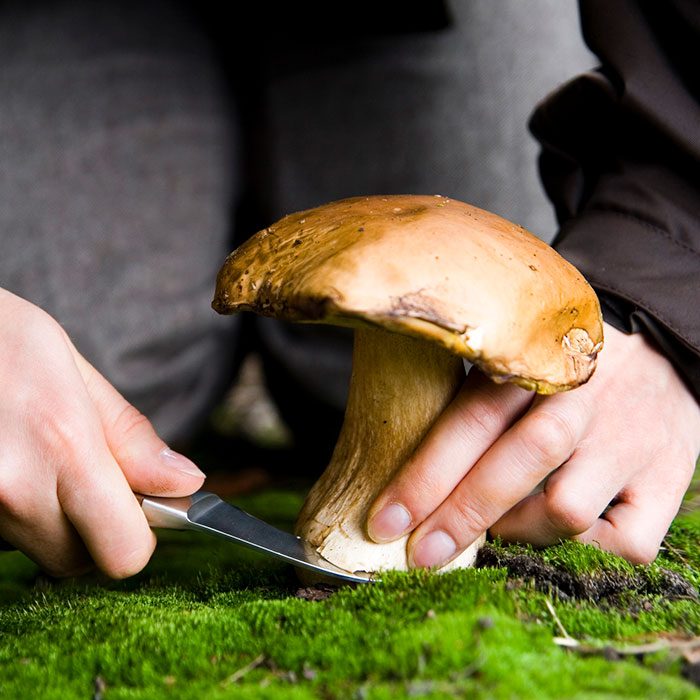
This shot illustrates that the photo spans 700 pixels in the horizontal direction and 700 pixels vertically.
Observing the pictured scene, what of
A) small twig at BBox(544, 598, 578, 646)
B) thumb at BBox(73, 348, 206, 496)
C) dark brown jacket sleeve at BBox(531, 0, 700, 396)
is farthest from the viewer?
dark brown jacket sleeve at BBox(531, 0, 700, 396)

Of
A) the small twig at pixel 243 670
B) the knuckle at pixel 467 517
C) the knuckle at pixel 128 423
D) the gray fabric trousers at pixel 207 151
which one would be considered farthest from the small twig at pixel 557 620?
the gray fabric trousers at pixel 207 151

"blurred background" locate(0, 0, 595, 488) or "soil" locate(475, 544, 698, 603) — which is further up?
"soil" locate(475, 544, 698, 603)

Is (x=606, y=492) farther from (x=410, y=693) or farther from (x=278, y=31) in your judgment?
(x=278, y=31)

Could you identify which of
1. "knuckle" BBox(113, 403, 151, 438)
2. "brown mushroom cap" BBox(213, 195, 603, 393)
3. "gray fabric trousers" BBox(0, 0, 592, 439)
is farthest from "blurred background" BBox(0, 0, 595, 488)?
"brown mushroom cap" BBox(213, 195, 603, 393)

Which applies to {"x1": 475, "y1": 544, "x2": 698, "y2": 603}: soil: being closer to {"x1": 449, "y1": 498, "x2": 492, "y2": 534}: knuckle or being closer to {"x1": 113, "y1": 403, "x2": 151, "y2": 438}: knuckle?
{"x1": 449, "y1": 498, "x2": 492, "y2": 534}: knuckle

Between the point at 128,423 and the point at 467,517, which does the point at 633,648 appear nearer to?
the point at 467,517

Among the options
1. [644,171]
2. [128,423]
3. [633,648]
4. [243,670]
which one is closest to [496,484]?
[633,648]

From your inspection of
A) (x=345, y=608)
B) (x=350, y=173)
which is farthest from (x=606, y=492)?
(x=350, y=173)
